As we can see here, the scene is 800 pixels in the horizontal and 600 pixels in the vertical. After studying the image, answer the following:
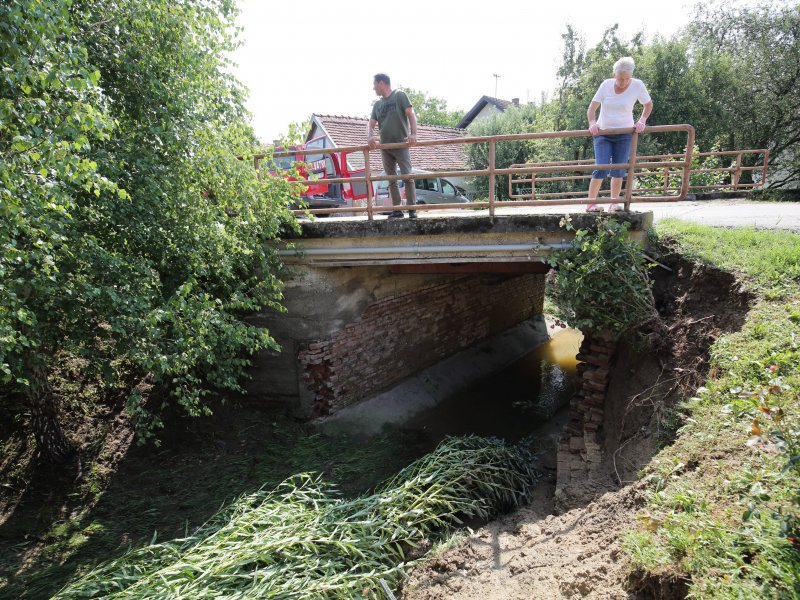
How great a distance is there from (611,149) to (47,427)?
7840 millimetres

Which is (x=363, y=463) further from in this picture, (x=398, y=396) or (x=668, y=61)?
(x=668, y=61)

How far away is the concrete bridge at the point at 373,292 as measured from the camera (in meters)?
6.36

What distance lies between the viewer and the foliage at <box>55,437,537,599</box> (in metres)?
3.68

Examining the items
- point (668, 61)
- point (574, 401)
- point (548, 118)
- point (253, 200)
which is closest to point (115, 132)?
point (253, 200)

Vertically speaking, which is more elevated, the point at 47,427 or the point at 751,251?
the point at 751,251

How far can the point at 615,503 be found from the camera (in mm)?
3973

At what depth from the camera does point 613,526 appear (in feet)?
12.0

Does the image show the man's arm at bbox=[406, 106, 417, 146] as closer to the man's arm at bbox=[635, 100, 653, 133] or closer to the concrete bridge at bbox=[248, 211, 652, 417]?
the concrete bridge at bbox=[248, 211, 652, 417]

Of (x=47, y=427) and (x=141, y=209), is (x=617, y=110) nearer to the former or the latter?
(x=141, y=209)

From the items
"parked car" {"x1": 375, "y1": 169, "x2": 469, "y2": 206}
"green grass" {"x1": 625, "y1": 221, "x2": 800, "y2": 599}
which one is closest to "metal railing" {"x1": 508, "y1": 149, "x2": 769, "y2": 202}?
"green grass" {"x1": 625, "y1": 221, "x2": 800, "y2": 599}

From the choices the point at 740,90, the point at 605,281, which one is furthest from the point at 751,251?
the point at 740,90

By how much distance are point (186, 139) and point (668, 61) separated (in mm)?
17135

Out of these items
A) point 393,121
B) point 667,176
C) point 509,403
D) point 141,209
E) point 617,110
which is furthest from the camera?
point 509,403

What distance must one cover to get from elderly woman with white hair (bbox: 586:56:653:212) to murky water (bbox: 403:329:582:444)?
3579 millimetres
